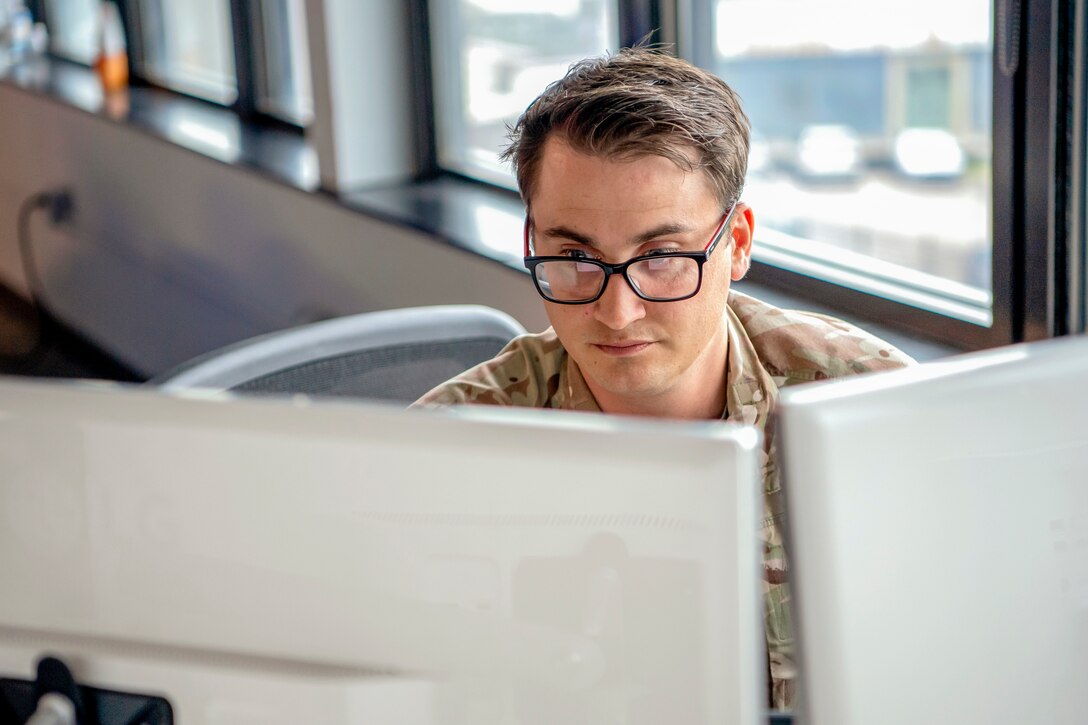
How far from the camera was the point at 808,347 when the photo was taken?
48.7 inches

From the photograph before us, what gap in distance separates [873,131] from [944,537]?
1599mm

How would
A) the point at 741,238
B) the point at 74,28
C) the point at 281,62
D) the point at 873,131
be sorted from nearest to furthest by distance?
the point at 741,238 < the point at 873,131 < the point at 281,62 < the point at 74,28

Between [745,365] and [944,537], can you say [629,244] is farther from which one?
[944,537]

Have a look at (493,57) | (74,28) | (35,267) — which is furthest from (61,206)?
(493,57)

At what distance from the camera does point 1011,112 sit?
5.20ft

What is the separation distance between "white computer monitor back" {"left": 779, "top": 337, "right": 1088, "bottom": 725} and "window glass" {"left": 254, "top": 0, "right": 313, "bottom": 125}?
3190 millimetres

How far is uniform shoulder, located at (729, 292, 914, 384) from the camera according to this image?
123cm

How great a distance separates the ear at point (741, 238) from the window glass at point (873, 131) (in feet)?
2.07

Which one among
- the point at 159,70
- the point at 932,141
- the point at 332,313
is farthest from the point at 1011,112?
the point at 159,70

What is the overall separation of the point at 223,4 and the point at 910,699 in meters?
3.83

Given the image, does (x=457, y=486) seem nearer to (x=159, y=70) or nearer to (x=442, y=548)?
(x=442, y=548)

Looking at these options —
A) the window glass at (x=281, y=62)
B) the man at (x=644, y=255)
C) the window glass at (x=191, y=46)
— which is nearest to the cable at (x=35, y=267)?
the window glass at (x=191, y=46)

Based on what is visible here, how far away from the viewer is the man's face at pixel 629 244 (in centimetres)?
104

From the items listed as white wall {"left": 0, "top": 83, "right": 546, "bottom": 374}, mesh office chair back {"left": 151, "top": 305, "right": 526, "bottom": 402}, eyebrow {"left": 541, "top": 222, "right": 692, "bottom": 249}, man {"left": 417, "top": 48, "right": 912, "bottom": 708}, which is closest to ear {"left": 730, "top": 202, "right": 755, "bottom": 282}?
man {"left": 417, "top": 48, "right": 912, "bottom": 708}
